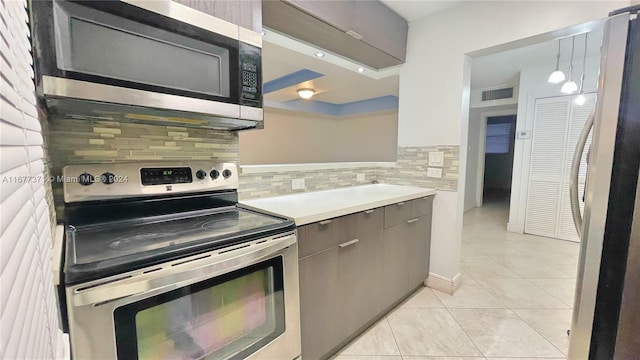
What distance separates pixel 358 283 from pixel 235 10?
157cm

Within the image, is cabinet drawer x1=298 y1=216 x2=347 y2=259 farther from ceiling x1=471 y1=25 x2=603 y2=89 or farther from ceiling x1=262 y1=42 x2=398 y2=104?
ceiling x1=471 y1=25 x2=603 y2=89

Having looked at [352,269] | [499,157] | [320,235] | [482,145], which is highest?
[482,145]

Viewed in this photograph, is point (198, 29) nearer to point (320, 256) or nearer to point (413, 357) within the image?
point (320, 256)

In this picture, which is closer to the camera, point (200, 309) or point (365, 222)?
point (200, 309)

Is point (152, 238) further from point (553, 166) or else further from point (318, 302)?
point (553, 166)

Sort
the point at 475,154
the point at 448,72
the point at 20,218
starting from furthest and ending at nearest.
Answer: the point at 475,154
the point at 448,72
the point at 20,218

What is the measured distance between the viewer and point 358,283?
158cm

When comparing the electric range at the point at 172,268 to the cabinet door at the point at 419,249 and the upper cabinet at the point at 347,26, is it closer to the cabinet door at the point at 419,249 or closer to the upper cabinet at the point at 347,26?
the upper cabinet at the point at 347,26

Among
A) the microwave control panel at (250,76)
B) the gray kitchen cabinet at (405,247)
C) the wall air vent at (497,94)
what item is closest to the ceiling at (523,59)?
the wall air vent at (497,94)

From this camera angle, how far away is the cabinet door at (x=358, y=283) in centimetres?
148

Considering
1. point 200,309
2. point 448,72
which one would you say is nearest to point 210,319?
point 200,309

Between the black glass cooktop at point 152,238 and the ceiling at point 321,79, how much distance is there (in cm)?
146

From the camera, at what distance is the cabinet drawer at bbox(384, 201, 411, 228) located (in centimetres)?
173

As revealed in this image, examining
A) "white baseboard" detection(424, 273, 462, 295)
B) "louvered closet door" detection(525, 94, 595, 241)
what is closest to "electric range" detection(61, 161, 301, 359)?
"white baseboard" detection(424, 273, 462, 295)
